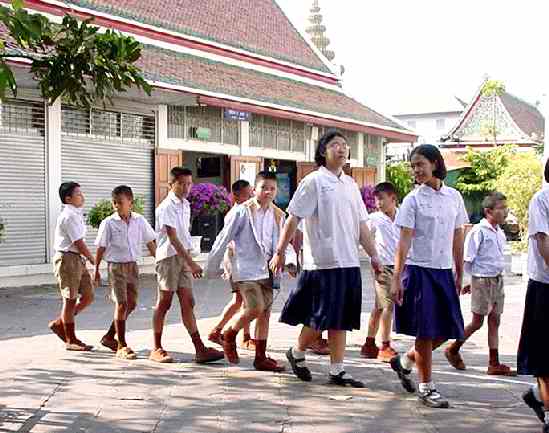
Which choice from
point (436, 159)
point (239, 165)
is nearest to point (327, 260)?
point (436, 159)

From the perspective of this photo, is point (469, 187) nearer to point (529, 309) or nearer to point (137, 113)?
point (137, 113)

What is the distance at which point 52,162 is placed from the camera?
13492mm

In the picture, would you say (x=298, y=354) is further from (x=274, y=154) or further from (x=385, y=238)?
(x=274, y=154)

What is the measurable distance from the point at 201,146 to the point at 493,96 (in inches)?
1099

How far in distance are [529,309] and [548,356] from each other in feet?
0.97

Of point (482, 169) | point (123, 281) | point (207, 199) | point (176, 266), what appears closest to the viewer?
point (176, 266)

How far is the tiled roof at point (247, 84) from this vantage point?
1521cm

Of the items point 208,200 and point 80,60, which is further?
point 208,200

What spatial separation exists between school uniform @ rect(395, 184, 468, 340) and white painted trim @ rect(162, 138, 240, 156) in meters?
10.9

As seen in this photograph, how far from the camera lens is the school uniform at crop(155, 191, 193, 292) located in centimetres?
669

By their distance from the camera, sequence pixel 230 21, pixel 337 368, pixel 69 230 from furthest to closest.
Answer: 1. pixel 230 21
2. pixel 69 230
3. pixel 337 368

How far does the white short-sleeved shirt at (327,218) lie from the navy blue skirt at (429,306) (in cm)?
55

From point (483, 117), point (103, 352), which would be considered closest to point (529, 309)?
point (103, 352)

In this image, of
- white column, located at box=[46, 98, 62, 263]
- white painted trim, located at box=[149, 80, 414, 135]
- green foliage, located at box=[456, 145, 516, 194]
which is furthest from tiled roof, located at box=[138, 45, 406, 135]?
green foliage, located at box=[456, 145, 516, 194]
